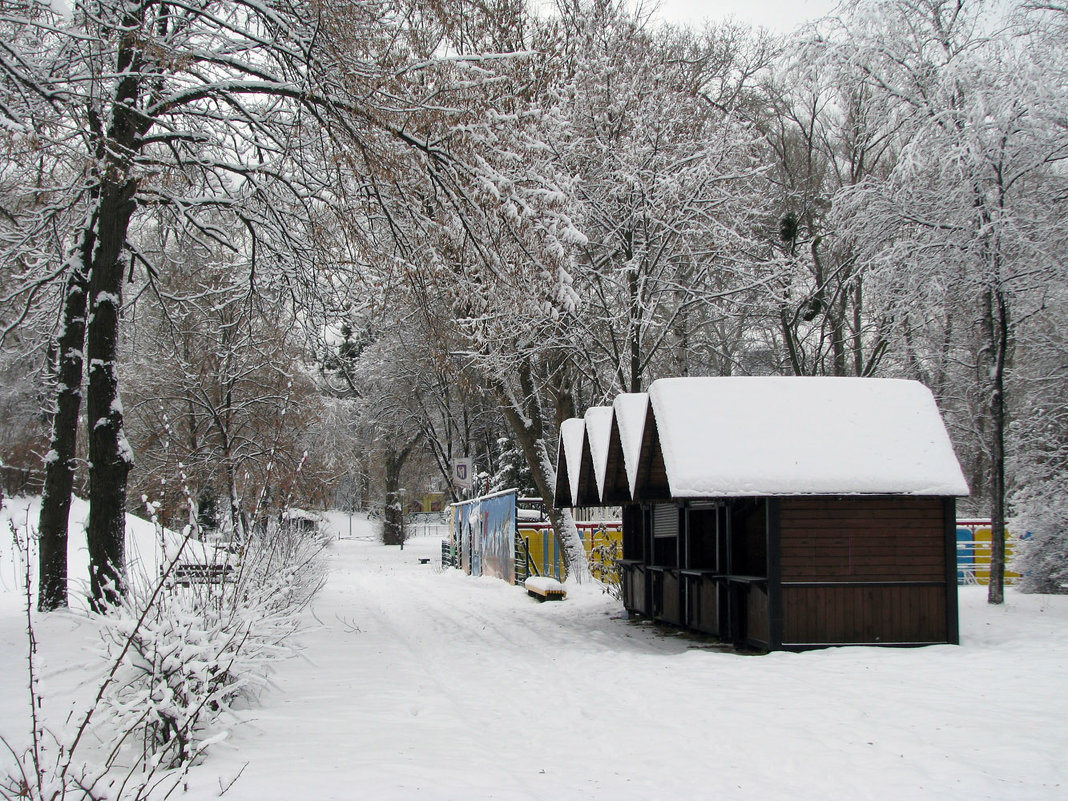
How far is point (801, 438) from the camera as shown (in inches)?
456

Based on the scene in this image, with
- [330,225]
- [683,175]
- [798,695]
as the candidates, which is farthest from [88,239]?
[683,175]

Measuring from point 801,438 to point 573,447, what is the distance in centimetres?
543

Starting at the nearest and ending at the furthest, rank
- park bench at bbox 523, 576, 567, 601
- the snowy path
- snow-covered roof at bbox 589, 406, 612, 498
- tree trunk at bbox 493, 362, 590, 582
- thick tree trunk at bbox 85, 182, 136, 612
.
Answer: the snowy path → thick tree trunk at bbox 85, 182, 136, 612 → snow-covered roof at bbox 589, 406, 612, 498 → park bench at bbox 523, 576, 567, 601 → tree trunk at bbox 493, 362, 590, 582

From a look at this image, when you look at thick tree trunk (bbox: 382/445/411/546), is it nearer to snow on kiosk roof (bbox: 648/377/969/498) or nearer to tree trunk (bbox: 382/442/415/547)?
tree trunk (bbox: 382/442/415/547)

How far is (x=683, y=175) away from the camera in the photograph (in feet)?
62.5

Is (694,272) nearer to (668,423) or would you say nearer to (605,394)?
(605,394)

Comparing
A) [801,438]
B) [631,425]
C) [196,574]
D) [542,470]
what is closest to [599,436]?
[631,425]

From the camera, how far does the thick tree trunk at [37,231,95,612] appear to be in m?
11.5

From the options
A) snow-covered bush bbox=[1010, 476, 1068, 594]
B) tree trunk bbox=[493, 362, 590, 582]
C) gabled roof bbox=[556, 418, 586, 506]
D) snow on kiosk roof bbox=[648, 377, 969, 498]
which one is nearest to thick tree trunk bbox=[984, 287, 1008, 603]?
snow-covered bush bbox=[1010, 476, 1068, 594]

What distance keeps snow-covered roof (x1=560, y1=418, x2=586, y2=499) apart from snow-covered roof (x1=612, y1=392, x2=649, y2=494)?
2.49 meters

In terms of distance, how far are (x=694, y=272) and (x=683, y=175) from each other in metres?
3.02

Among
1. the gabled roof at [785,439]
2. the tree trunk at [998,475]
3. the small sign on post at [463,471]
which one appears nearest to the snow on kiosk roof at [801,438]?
the gabled roof at [785,439]

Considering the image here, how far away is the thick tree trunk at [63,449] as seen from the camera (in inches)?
452

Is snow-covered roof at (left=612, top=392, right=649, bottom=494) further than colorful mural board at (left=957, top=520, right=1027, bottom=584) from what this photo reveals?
No
